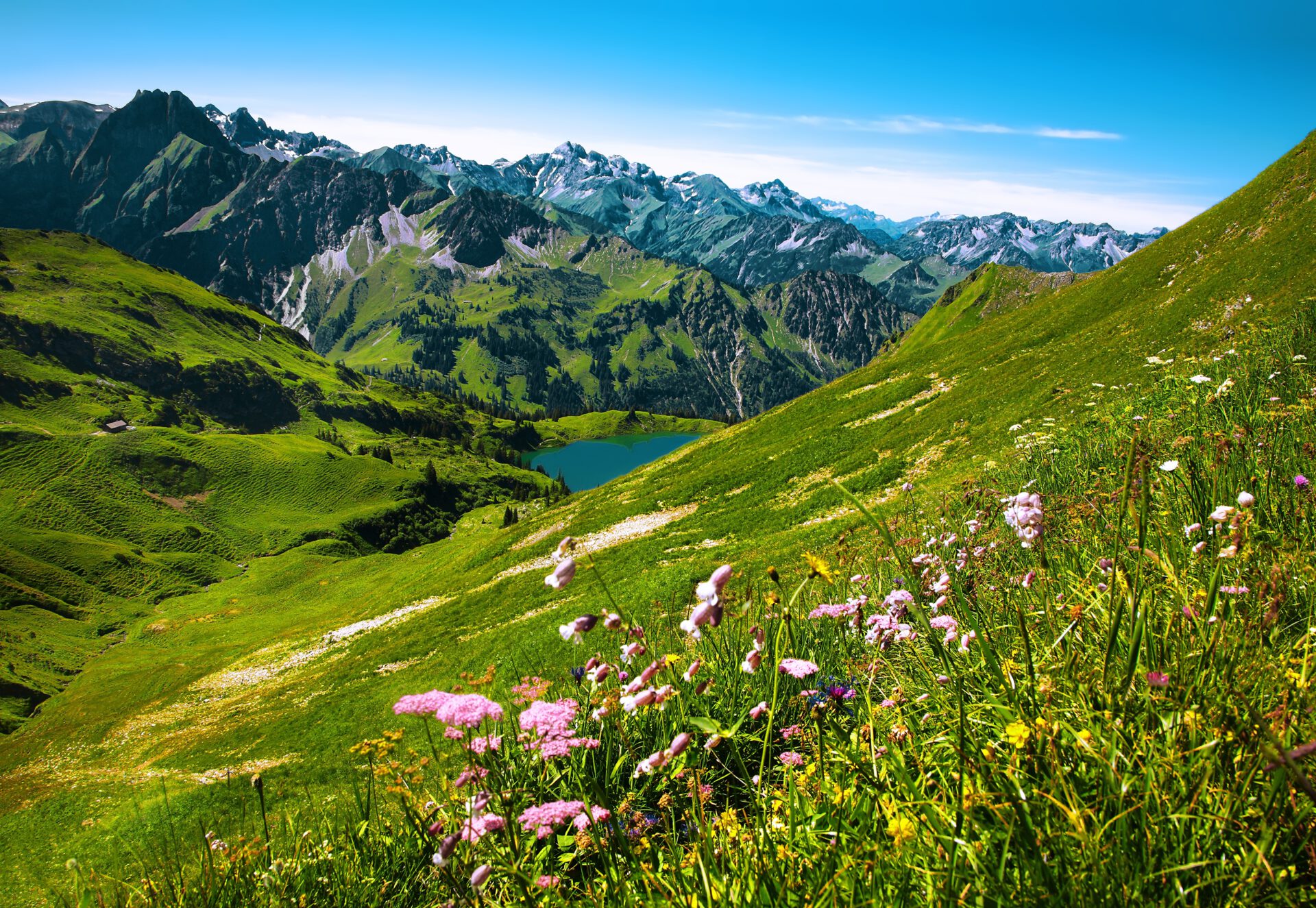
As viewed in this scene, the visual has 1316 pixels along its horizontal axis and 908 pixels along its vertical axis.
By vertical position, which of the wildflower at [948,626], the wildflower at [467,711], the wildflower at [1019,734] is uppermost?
the wildflower at [1019,734]

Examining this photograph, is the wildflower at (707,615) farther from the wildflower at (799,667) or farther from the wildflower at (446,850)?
the wildflower at (446,850)

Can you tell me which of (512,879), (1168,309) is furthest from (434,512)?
(512,879)

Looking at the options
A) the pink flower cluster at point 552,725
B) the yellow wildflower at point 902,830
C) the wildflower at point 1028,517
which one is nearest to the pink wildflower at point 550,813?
the pink flower cluster at point 552,725

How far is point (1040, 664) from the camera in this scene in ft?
11.0

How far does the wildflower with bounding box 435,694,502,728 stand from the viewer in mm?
2900

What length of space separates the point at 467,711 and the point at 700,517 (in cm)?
3168

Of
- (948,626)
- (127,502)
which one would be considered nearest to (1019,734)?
(948,626)

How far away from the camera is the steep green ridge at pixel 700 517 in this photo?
23359 millimetres

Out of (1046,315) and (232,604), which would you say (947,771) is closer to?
(1046,315)

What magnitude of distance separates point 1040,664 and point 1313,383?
960 cm

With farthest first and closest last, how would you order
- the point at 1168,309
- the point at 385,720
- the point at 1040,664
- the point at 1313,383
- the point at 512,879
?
the point at 1168,309 < the point at 385,720 < the point at 1313,383 < the point at 1040,664 < the point at 512,879

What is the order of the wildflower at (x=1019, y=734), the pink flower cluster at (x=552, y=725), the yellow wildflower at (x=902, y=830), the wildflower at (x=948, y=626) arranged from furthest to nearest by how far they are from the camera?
the wildflower at (x=948, y=626)
the pink flower cluster at (x=552, y=725)
the yellow wildflower at (x=902, y=830)
the wildflower at (x=1019, y=734)

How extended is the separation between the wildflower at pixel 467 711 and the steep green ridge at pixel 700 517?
909cm

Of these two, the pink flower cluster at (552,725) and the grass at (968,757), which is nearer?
the grass at (968,757)
